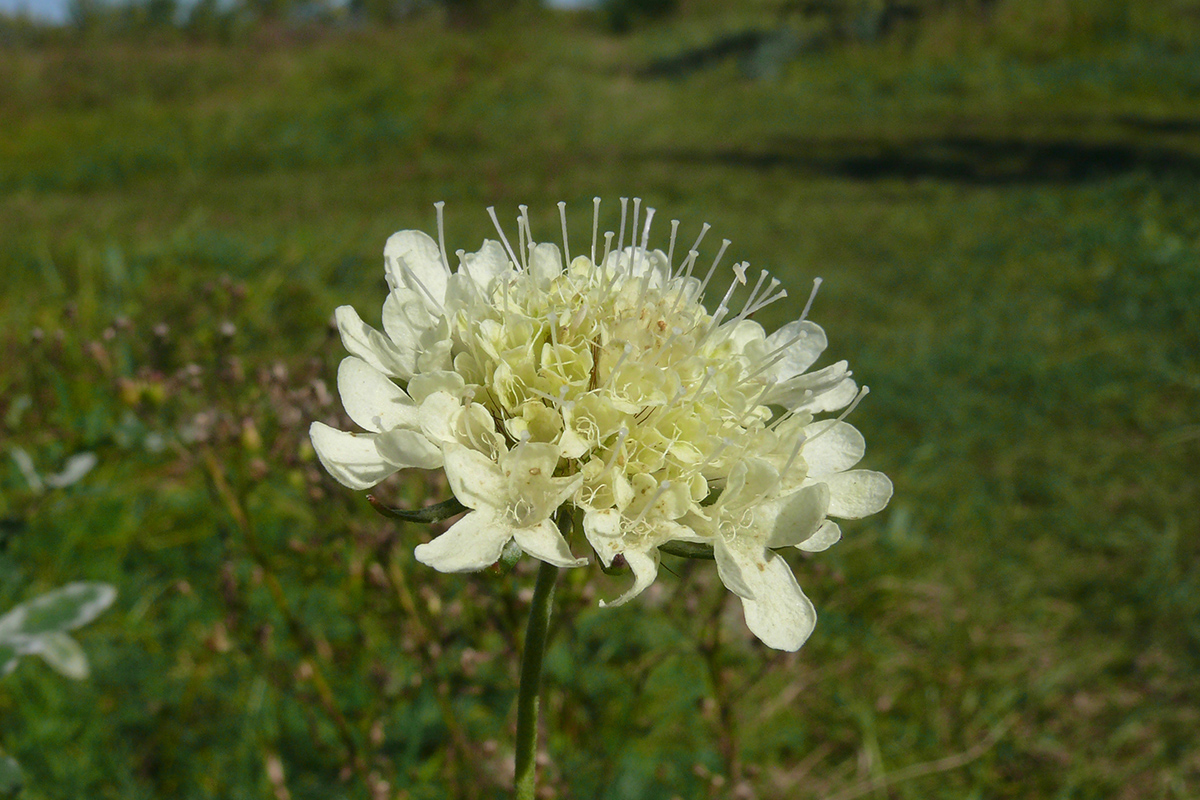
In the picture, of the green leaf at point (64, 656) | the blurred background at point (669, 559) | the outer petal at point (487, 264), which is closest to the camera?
the outer petal at point (487, 264)

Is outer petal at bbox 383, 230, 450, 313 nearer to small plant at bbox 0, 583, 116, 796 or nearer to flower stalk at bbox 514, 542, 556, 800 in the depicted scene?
flower stalk at bbox 514, 542, 556, 800

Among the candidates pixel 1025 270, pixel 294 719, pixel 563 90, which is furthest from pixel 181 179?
pixel 294 719

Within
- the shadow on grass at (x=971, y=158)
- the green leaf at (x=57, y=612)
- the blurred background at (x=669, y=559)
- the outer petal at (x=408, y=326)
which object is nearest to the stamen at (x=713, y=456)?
the outer petal at (x=408, y=326)

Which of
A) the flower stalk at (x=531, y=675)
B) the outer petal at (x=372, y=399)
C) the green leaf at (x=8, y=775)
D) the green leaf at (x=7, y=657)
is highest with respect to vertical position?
the outer petal at (x=372, y=399)

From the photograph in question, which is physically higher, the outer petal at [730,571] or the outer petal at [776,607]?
the outer petal at [730,571]

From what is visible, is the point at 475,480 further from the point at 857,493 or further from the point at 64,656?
the point at 64,656

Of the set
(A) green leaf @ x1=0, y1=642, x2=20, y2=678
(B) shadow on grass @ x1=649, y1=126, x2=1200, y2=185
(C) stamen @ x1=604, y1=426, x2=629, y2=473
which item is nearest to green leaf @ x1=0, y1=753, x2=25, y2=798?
(A) green leaf @ x1=0, y1=642, x2=20, y2=678

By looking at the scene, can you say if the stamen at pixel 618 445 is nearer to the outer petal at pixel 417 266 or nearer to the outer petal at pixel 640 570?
the outer petal at pixel 640 570
